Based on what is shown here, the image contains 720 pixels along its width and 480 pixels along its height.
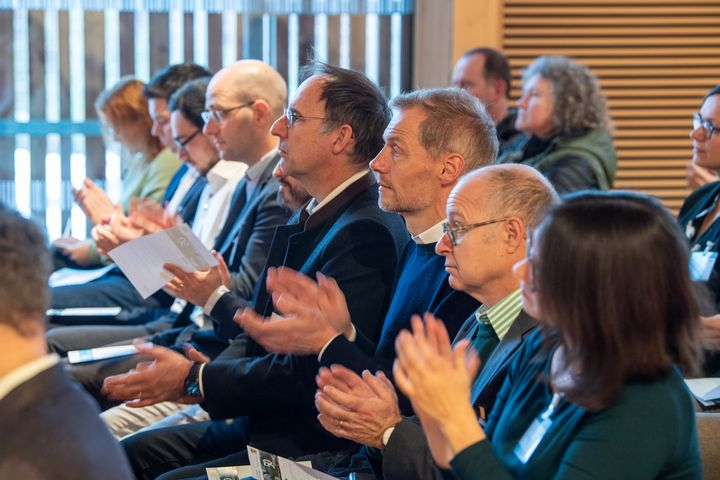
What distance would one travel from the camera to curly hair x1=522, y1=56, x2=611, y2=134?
15.7 feet

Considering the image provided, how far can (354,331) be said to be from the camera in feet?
8.36

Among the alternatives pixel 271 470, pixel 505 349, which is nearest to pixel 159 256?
pixel 271 470

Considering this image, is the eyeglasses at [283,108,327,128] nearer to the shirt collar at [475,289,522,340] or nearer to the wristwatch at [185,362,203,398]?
the wristwatch at [185,362,203,398]

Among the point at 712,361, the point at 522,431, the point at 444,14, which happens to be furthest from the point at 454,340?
the point at 444,14

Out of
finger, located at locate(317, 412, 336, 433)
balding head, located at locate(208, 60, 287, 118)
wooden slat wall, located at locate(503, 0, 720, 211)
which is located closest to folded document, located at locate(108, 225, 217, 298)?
balding head, located at locate(208, 60, 287, 118)

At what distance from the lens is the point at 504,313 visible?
2.14 m

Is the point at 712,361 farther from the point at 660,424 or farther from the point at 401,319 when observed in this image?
the point at 660,424

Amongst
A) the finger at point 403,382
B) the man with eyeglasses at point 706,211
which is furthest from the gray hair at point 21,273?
the man with eyeglasses at point 706,211

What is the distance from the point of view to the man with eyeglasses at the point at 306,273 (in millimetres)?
2768

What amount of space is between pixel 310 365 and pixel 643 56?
3405 millimetres

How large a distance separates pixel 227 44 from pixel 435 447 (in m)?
4.55

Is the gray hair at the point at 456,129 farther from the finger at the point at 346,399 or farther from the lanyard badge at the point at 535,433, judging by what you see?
the lanyard badge at the point at 535,433

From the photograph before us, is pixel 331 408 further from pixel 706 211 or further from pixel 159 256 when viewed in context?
pixel 706 211

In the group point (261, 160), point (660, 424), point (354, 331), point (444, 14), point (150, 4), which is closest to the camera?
point (660, 424)
